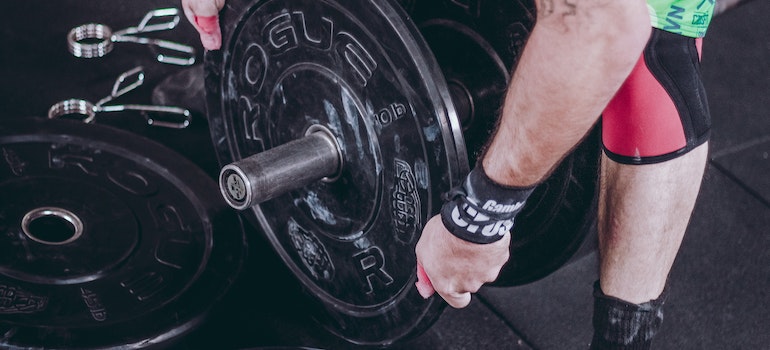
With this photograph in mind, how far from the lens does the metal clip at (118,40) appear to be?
167 centimetres

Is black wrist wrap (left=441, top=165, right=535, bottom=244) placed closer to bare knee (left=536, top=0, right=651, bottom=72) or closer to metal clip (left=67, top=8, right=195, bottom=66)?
bare knee (left=536, top=0, right=651, bottom=72)

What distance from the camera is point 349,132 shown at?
1.04 meters

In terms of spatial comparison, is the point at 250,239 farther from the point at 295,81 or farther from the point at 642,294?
the point at 642,294

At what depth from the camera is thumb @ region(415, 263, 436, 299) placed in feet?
3.11

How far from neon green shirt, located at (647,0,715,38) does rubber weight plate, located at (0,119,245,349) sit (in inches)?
25.5

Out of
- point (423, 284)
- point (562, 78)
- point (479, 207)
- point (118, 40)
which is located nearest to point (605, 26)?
point (562, 78)

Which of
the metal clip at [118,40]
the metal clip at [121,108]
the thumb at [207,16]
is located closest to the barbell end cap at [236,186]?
the thumb at [207,16]

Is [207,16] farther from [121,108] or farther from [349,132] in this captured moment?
[121,108]

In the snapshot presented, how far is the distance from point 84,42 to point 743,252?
1.31 m

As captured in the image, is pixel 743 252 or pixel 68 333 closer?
pixel 68 333

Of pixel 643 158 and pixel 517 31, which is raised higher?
pixel 517 31

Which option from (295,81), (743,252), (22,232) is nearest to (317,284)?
(295,81)

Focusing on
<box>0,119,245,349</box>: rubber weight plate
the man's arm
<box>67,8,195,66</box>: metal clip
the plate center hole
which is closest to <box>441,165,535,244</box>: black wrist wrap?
the man's arm

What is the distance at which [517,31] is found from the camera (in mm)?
1073
